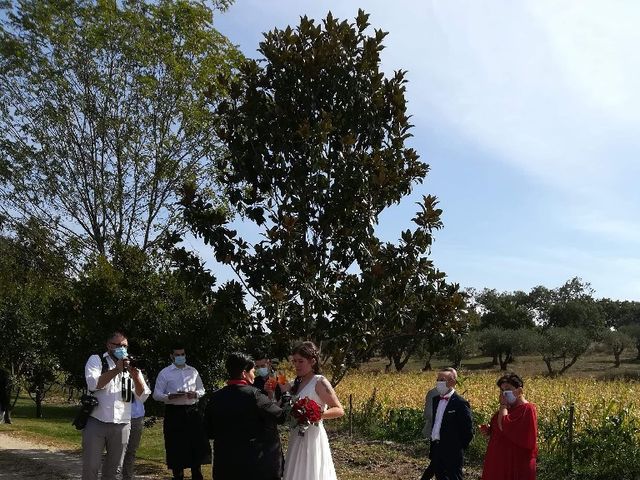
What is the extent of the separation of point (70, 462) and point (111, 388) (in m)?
5.05

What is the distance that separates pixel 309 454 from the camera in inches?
253

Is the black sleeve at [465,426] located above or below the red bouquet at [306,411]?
below

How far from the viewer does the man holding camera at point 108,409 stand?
705cm

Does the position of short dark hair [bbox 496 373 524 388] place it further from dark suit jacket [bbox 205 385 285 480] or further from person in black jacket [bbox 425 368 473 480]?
dark suit jacket [bbox 205 385 285 480]

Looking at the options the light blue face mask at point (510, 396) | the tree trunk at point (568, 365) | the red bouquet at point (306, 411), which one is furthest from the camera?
the tree trunk at point (568, 365)

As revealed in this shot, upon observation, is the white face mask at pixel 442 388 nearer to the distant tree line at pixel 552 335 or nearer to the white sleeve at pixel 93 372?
the white sleeve at pixel 93 372

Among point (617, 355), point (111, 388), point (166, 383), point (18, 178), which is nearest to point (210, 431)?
point (111, 388)

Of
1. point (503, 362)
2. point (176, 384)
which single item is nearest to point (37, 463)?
point (176, 384)

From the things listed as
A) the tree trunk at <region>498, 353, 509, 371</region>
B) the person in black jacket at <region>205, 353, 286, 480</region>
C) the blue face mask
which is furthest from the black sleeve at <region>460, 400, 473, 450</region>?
the tree trunk at <region>498, 353, 509, 371</region>

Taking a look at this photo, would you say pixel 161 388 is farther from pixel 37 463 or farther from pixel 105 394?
pixel 37 463

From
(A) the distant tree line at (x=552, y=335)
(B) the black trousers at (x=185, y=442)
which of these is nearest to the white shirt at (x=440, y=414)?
(B) the black trousers at (x=185, y=442)

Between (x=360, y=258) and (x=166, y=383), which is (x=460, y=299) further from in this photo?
(x=166, y=383)

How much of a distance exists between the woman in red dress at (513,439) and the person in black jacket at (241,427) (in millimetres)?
3431

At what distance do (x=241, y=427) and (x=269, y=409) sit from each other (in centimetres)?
28
